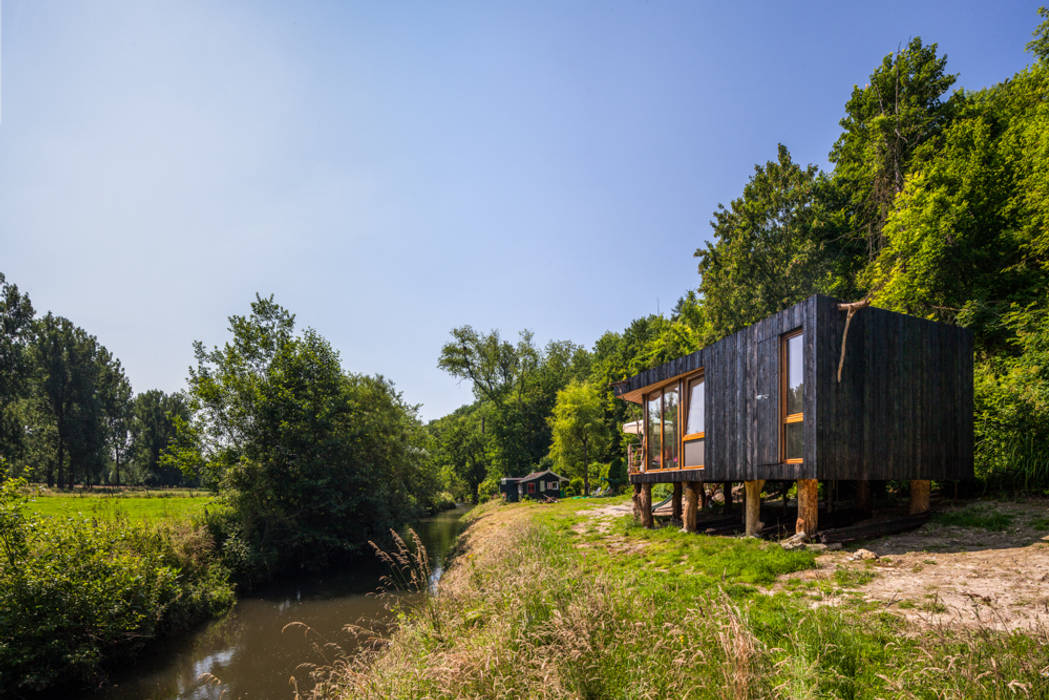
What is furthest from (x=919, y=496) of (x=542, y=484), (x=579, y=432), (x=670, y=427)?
(x=542, y=484)

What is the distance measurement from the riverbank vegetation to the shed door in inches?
89.5

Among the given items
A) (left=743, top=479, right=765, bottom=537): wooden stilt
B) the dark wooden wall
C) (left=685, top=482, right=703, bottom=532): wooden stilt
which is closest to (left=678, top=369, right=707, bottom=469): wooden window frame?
(left=685, top=482, right=703, bottom=532): wooden stilt

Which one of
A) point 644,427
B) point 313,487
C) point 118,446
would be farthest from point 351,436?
point 118,446

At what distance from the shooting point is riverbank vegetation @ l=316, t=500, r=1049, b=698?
3.11m

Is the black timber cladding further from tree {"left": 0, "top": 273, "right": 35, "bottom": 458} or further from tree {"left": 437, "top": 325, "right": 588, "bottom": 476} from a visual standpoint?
tree {"left": 0, "top": 273, "right": 35, "bottom": 458}

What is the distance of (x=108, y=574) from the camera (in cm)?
979

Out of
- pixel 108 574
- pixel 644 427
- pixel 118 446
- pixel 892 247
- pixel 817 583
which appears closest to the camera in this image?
pixel 817 583

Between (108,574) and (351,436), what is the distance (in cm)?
1118

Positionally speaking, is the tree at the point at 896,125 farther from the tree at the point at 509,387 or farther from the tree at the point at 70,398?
the tree at the point at 70,398

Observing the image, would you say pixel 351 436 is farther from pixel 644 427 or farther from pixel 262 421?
pixel 644 427

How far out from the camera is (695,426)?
484 inches

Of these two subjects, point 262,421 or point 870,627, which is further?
point 262,421

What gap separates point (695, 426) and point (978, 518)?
5263 mm

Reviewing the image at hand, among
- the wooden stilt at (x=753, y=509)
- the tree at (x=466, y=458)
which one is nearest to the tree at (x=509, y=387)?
the tree at (x=466, y=458)
